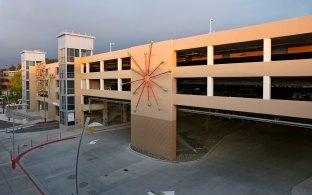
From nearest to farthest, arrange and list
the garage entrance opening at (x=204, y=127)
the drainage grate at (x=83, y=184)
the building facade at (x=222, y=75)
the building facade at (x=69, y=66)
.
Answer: the building facade at (x=222, y=75) < the drainage grate at (x=83, y=184) < the garage entrance opening at (x=204, y=127) < the building facade at (x=69, y=66)

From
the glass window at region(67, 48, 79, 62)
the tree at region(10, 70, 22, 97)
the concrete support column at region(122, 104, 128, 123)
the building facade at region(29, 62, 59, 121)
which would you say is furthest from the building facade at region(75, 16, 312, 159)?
the tree at region(10, 70, 22, 97)

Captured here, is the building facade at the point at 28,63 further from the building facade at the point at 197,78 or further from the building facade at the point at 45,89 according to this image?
the building facade at the point at 197,78

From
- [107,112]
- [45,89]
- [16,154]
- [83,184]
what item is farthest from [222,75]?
[45,89]

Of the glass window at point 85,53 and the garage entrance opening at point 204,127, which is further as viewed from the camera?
the glass window at point 85,53

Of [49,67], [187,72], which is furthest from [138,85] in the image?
[49,67]

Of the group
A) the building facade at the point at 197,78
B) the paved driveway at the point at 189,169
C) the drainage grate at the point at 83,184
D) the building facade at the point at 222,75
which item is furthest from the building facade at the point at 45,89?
the drainage grate at the point at 83,184

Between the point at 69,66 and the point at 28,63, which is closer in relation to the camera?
Result: the point at 69,66

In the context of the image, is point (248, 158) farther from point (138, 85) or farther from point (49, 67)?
point (49, 67)

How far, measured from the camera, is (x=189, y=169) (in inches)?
878

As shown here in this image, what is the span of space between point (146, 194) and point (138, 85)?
1260 cm

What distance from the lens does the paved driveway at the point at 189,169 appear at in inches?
739

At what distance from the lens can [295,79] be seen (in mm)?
21078

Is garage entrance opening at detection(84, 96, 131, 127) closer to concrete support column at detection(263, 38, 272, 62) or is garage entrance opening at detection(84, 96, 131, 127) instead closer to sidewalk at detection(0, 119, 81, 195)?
sidewalk at detection(0, 119, 81, 195)

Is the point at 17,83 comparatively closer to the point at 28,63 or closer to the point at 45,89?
the point at 28,63
